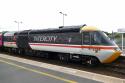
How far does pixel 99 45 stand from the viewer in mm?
15750

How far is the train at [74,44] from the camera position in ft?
51.3

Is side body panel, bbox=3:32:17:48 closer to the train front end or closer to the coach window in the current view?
the coach window

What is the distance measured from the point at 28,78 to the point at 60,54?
9194mm

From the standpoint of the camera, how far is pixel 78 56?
17609mm

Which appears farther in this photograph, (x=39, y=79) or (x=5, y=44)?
(x=5, y=44)

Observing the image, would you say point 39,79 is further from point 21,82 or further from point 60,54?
point 60,54

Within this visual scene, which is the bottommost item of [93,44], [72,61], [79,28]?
[72,61]

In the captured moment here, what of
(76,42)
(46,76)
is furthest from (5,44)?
(46,76)

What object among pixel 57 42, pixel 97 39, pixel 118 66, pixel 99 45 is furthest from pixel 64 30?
pixel 118 66

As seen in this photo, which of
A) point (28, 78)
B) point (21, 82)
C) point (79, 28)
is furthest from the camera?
point (79, 28)

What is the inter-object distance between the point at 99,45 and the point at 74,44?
249 cm

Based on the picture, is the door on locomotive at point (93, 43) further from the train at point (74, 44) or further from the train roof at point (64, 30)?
the train roof at point (64, 30)

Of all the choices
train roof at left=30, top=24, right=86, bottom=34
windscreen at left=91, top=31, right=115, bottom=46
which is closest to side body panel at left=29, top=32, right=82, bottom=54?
train roof at left=30, top=24, right=86, bottom=34

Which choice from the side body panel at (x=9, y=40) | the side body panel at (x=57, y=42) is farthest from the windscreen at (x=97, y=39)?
the side body panel at (x=9, y=40)
